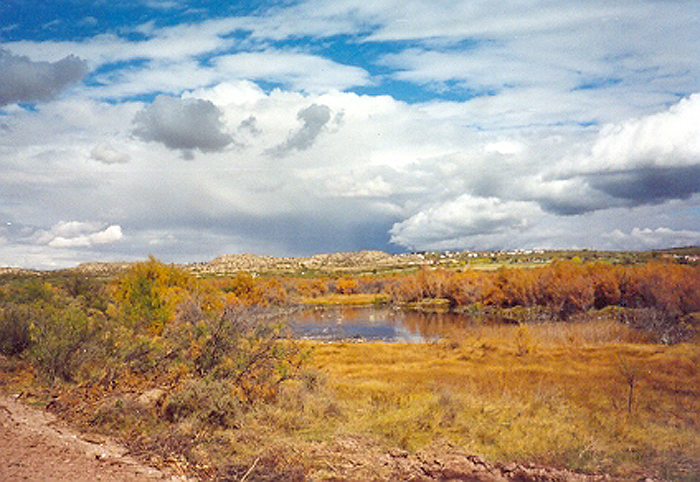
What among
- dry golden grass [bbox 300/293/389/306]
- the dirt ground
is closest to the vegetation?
the dirt ground

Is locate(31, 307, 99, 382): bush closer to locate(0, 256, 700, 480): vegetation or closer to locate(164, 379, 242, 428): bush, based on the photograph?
locate(0, 256, 700, 480): vegetation

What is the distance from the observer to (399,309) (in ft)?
276

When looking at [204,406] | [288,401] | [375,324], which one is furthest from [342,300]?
[204,406]

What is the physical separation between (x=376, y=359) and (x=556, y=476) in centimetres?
2193

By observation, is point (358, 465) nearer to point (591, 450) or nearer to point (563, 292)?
point (591, 450)

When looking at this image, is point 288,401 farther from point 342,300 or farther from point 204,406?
point 342,300

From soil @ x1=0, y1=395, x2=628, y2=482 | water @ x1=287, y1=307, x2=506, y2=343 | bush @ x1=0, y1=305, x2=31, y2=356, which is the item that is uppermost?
bush @ x1=0, y1=305, x2=31, y2=356

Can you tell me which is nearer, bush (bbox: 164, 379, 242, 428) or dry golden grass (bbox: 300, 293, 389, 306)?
bush (bbox: 164, 379, 242, 428)

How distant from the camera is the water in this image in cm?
4903

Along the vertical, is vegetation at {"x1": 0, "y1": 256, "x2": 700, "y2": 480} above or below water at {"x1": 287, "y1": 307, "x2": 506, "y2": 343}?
above

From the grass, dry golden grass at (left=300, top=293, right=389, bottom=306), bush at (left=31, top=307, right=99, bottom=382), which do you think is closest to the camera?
the grass

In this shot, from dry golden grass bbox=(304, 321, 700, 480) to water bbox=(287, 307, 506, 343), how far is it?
56.0ft

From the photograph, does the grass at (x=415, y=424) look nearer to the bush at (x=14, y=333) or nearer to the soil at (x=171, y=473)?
the soil at (x=171, y=473)

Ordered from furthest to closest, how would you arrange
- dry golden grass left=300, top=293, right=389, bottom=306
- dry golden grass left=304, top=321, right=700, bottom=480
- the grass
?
dry golden grass left=300, top=293, right=389, bottom=306 < dry golden grass left=304, top=321, right=700, bottom=480 < the grass
